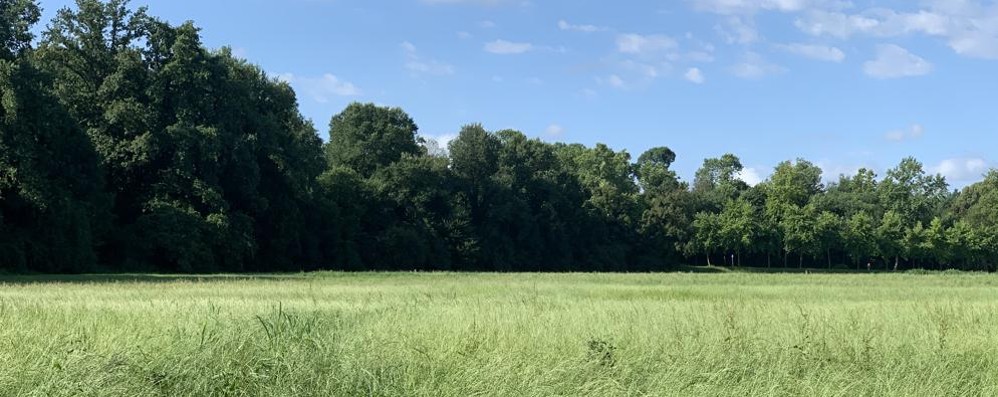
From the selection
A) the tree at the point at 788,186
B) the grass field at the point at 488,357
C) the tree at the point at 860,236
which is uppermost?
the tree at the point at 788,186

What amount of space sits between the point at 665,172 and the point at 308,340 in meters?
115

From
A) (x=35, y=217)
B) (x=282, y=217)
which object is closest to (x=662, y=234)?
(x=282, y=217)

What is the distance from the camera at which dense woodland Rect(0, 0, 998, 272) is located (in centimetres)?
4353

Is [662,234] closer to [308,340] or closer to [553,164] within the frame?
[553,164]

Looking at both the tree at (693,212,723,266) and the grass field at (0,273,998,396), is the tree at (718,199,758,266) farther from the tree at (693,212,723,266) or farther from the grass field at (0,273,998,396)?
the grass field at (0,273,998,396)

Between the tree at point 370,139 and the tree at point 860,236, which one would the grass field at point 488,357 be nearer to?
the tree at point 370,139

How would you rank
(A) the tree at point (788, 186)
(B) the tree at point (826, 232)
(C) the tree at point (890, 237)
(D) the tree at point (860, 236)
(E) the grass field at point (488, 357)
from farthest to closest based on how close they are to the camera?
(A) the tree at point (788, 186) → (C) the tree at point (890, 237) → (D) the tree at point (860, 236) → (B) the tree at point (826, 232) → (E) the grass field at point (488, 357)

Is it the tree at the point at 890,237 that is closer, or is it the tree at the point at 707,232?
the tree at the point at 707,232

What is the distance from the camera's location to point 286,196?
57.1 metres

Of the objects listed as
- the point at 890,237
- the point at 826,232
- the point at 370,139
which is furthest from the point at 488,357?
the point at 890,237

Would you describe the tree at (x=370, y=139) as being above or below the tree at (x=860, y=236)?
above

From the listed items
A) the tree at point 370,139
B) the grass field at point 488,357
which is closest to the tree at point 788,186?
the tree at point 370,139

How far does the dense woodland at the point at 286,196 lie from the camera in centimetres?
4353

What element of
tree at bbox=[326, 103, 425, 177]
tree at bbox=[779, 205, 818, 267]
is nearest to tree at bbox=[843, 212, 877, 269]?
tree at bbox=[779, 205, 818, 267]
